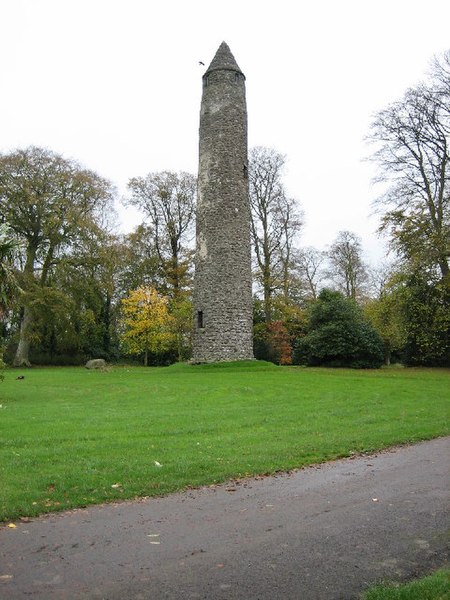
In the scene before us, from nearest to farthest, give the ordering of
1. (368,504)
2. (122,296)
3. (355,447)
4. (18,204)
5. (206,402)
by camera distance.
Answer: (368,504), (355,447), (206,402), (18,204), (122,296)

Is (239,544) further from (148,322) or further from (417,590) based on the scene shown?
(148,322)

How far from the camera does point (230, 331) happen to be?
27.4 m

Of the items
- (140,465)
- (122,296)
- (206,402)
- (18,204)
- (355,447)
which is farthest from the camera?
(122,296)

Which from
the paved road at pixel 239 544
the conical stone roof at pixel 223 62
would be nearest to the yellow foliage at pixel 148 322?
the conical stone roof at pixel 223 62

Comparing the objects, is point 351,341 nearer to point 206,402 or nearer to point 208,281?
point 208,281

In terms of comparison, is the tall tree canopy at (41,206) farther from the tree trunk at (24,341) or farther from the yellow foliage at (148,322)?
the yellow foliage at (148,322)

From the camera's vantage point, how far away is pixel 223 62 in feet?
94.2

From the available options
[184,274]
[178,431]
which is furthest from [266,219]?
[178,431]

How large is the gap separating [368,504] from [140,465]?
315cm

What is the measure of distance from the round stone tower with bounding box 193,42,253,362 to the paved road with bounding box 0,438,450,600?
20481 millimetres

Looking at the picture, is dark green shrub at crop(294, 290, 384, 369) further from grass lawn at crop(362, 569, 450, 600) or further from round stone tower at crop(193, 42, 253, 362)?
grass lawn at crop(362, 569, 450, 600)

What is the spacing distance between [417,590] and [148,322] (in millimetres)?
31371

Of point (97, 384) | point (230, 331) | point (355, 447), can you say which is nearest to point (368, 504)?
point (355, 447)

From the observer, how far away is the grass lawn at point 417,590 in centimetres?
365
